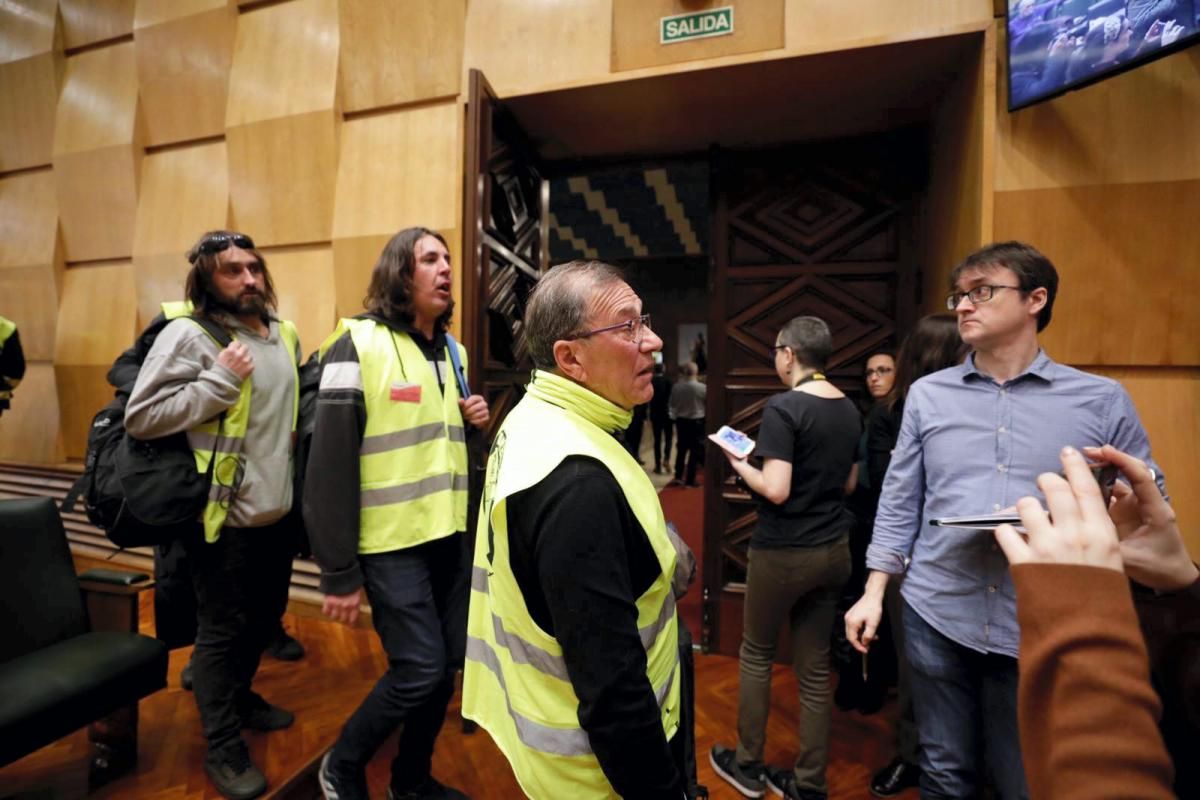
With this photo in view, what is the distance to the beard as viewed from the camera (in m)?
1.81

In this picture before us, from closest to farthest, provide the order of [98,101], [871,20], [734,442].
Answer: [734,442] < [871,20] < [98,101]

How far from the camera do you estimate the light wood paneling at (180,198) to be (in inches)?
123

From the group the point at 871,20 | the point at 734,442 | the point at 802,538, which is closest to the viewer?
the point at 802,538

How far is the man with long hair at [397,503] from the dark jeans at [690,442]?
5082 millimetres

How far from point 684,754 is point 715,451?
6.42 feet

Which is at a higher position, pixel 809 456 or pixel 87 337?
pixel 87 337

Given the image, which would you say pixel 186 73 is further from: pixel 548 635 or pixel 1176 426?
pixel 1176 426

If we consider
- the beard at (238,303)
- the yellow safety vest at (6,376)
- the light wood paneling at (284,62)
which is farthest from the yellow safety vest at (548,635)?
the yellow safety vest at (6,376)

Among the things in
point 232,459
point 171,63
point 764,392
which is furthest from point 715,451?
point 171,63

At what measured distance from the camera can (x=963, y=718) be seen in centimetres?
124

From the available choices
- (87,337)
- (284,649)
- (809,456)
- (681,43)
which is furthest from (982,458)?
(87,337)

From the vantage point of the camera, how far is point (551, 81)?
8.21 feet

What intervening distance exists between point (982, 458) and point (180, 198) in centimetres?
412

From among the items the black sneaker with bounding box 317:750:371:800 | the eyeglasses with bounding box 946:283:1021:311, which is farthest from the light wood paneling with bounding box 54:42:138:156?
the eyeglasses with bounding box 946:283:1021:311
